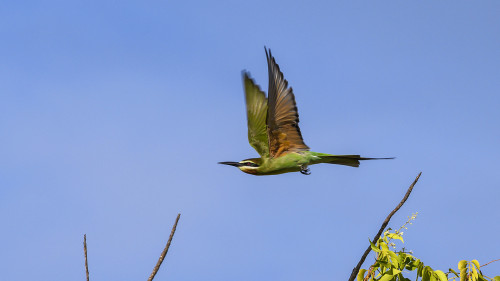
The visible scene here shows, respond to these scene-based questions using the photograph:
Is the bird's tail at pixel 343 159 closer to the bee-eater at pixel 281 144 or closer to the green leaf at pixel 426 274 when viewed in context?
the bee-eater at pixel 281 144

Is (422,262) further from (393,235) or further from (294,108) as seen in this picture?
(294,108)

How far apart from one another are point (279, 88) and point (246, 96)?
3.08ft

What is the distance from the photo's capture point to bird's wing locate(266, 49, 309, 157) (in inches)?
320

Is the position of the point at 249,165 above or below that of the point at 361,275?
above

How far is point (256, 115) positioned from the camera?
8984 mm

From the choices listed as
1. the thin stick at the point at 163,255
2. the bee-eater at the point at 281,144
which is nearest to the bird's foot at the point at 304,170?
the bee-eater at the point at 281,144

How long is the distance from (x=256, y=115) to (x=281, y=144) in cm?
78

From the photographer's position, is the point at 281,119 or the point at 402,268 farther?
the point at 281,119

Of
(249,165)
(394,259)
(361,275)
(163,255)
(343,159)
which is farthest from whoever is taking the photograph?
(249,165)

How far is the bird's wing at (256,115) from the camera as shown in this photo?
29.0 feet

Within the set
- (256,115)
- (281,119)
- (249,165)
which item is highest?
(256,115)

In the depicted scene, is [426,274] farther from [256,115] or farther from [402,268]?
[256,115]

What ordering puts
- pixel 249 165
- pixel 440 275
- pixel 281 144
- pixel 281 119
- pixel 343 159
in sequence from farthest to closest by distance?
1. pixel 249 165
2. pixel 281 144
3. pixel 281 119
4. pixel 343 159
5. pixel 440 275

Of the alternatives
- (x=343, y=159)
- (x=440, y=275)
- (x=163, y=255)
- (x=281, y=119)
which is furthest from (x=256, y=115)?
(x=163, y=255)
